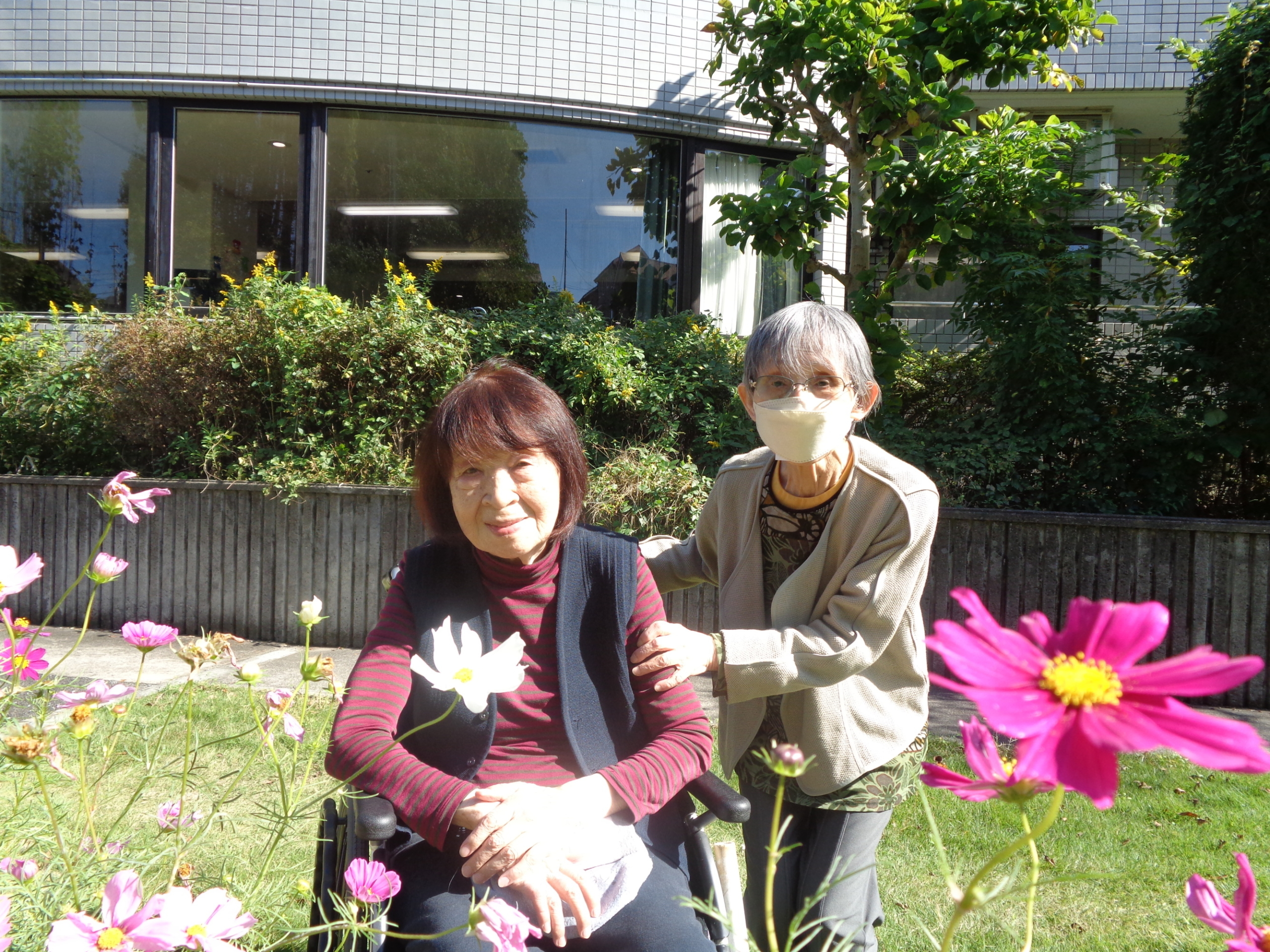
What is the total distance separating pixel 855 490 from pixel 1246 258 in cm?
470

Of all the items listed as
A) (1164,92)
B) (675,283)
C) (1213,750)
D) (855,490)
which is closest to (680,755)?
(855,490)

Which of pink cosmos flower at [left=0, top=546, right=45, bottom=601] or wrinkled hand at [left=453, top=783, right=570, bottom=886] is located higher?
pink cosmos flower at [left=0, top=546, right=45, bottom=601]

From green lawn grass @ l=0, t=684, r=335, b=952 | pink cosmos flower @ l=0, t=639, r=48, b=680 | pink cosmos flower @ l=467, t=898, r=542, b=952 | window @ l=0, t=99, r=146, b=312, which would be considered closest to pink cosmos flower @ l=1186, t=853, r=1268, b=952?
pink cosmos flower @ l=467, t=898, r=542, b=952

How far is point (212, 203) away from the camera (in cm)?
793

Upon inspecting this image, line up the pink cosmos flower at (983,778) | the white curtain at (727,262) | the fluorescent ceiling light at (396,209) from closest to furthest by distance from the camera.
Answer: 1. the pink cosmos flower at (983,778)
2. the fluorescent ceiling light at (396,209)
3. the white curtain at (727,262)

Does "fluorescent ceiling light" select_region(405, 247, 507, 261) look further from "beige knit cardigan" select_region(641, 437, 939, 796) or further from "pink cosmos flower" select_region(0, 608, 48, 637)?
"pink cosmos flower" select_region(0, 608, 48, 637)

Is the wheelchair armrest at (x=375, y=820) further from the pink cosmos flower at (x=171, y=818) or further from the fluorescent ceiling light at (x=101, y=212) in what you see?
the fluorescent ceiling light at (x=101, y=212)

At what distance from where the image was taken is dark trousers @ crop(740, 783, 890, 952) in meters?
1.84

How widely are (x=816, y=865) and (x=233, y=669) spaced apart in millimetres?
3549

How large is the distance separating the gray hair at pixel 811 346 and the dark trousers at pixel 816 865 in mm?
872

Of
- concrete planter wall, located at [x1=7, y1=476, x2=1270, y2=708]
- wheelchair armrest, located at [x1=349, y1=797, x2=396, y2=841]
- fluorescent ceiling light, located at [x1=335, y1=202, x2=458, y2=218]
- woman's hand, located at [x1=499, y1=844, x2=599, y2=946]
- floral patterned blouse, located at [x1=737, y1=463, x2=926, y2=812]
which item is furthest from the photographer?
fluorescent ceiling light, located at [x1=335, y1=202, x2=458, y2=218]

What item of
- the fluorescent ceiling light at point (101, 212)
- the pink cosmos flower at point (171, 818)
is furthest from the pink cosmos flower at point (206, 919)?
the fluorescent ceiling light at point (101, 212)

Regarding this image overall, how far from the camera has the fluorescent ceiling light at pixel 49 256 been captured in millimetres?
7992

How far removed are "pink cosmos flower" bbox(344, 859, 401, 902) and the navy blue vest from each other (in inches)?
20.2
